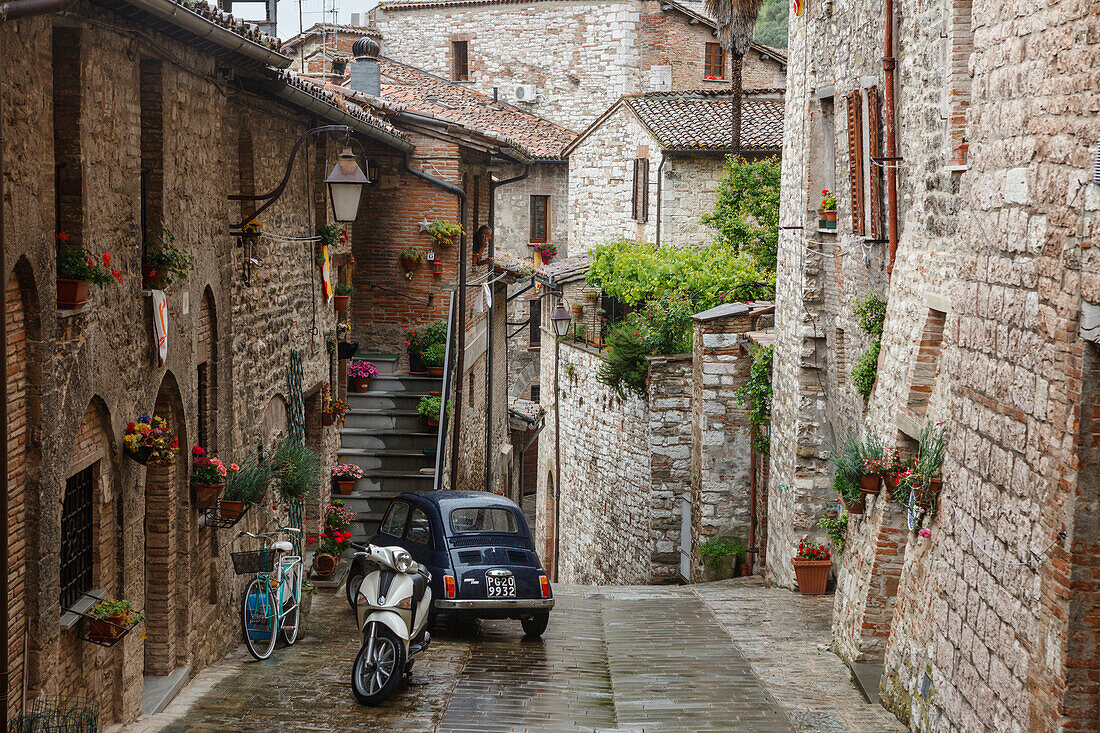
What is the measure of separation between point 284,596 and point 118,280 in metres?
3.64

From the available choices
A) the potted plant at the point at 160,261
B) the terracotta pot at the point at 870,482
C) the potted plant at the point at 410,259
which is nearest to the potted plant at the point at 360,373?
the potted plant at the point at 410,259

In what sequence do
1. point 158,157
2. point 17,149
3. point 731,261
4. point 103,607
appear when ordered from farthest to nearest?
point 731,261, point 158,157, point 103,607, point 17,149

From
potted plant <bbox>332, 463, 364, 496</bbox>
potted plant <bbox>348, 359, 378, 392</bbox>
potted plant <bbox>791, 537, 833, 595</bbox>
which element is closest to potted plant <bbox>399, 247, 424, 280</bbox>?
potted plant <bbox>348, 359, 378, 392</bbox>

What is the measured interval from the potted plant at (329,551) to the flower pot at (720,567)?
554 centimetres

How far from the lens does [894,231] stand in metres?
9.80

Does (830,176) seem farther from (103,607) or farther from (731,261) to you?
(103,607)

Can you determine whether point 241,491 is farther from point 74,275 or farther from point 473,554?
point 74,275

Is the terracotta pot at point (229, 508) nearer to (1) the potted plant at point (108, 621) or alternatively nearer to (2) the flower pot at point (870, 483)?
(1) the potted plant at point (108, 621)

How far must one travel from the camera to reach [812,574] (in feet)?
41.2

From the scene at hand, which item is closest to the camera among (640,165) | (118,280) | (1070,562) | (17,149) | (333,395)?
(1070,562)

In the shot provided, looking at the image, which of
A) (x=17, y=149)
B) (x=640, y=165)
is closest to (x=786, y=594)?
(x=17, y=149)

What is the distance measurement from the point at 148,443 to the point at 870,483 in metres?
5.04

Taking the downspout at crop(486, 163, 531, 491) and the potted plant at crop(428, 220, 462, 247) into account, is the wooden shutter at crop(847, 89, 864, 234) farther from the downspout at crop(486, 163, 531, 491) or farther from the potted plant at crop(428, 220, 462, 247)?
the downspout at crop(486, 163, 531, 491)

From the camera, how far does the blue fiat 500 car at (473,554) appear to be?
1041 cm
